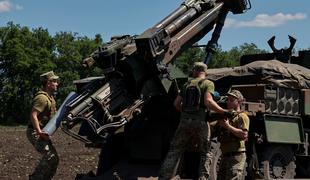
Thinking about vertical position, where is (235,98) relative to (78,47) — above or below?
below

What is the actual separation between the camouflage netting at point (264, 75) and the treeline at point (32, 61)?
4771 cm

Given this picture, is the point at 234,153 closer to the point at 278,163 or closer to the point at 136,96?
the point at 136,96

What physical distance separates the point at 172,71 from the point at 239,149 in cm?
200

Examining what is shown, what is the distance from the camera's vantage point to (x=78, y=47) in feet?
243

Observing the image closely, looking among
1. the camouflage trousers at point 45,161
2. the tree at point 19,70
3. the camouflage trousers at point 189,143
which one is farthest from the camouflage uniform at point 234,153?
the tree at point 19,70

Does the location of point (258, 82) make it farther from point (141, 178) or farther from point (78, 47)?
point (78, 47)

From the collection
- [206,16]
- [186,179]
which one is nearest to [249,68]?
[206,16]

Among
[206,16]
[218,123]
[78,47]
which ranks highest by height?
[78,47]

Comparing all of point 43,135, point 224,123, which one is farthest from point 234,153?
point 43,135

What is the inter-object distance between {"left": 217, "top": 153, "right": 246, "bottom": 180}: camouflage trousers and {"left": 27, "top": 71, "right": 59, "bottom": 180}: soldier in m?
2.61

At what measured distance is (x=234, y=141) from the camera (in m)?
8.84

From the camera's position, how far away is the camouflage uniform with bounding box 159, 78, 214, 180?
8.81m

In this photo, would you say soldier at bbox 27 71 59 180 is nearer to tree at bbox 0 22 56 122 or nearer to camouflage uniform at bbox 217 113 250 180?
camouflage uniform at bbox 217 113 250 180

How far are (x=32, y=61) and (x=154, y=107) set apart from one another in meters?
57.1
